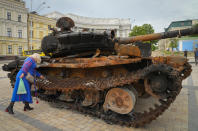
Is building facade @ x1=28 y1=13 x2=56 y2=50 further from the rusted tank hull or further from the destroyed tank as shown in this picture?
the rusted tank hull

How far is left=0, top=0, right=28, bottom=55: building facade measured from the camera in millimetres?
32250

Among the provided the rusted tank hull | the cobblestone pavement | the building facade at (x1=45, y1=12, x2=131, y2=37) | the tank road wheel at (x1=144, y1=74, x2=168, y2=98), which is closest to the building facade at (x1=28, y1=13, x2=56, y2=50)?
the building facade at (x1=45, y1=12, x2=131, y2=37)

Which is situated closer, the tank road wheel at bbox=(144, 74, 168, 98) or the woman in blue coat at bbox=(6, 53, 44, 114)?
the tank road wheel at bbox=(144, 74, 168, 98)

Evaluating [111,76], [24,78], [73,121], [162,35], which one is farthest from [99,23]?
[73,121]

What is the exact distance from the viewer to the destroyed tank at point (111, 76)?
3298 millimetres

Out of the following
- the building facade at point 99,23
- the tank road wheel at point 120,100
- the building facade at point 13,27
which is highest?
the building facade at point 99,23

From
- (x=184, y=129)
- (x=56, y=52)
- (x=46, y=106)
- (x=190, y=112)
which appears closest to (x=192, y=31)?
(x=190, y=112)

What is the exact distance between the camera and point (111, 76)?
397 centimetres

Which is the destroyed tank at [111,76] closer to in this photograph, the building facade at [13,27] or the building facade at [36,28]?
the building facade at [13,27]

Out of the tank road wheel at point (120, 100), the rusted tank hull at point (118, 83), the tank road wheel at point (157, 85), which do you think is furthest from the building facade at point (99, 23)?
the tank road wheel at point (157, 85)

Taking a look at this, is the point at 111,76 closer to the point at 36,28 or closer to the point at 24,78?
the point at 24,78

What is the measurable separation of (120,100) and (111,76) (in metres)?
0.65

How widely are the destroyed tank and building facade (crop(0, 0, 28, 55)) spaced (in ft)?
107

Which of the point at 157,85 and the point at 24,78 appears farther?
the point at 24,78
